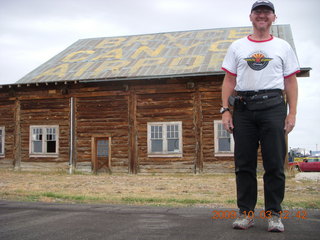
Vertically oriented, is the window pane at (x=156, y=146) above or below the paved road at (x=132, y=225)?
above

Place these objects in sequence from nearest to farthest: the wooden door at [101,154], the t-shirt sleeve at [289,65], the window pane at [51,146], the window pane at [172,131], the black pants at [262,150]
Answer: the black pants at [262,150] < the t-shirt sleeve at [289,65] < the window pane at [172,131] < the wooden door at [101,154] < the window pane at [51,146]

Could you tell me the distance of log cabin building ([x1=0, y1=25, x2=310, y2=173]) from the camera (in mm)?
16797

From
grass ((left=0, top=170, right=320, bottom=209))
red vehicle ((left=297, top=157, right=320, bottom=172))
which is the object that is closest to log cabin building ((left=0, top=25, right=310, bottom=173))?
grass ((left=0, top=170, right=320, bottom=209))

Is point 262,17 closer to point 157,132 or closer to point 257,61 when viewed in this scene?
point 257,61

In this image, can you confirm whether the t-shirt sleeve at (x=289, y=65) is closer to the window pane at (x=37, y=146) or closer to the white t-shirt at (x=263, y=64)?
the white t-shirt at (x=263, y=64)

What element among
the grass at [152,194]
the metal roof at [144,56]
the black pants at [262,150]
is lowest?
the grass at [152,194]

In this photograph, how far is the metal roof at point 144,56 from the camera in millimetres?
17422

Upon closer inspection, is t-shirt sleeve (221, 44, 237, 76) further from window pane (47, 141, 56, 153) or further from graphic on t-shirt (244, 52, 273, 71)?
window pane (47, 141, 56, 153)

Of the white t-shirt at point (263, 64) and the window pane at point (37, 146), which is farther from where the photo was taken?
the window pane at point (37, 146)

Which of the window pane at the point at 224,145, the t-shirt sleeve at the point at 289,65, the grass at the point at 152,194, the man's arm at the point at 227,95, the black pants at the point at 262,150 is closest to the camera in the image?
the black pants at the point at 262,150

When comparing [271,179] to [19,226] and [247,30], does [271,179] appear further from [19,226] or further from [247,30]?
[247,30]

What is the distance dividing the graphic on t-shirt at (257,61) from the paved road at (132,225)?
1.49 metres

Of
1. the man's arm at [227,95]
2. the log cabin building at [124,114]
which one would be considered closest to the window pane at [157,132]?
the log cabin building at [124,114]

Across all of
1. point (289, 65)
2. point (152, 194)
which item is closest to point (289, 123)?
point (289, 65)
